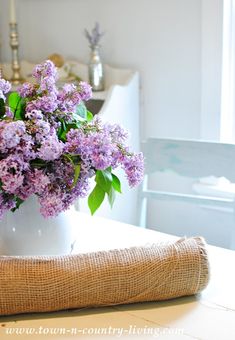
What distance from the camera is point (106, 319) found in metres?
0.95

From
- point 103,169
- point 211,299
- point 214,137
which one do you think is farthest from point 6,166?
point 214,137

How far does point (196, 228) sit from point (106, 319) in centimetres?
124

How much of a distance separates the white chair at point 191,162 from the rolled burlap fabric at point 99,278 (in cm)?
54

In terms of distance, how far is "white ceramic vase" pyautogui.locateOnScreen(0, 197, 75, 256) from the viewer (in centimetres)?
107

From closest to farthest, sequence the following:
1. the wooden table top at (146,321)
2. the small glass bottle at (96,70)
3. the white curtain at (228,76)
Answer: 1. the wooden table top at (146,321)
2. the white curtain at (228,76)
3. the small glass bottle at (96,70)

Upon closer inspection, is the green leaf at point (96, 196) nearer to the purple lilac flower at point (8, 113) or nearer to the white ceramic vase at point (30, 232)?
the white ceramic vase at point (30, 232)

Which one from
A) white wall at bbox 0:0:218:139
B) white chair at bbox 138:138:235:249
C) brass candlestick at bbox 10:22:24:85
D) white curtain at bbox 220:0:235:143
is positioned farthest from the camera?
brass candlestick at bbox 10:22:24:85

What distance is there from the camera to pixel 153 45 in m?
2.11

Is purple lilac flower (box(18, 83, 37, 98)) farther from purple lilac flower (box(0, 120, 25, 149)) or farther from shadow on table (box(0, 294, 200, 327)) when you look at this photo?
shadow on table (box(0, 294, 200, 327))

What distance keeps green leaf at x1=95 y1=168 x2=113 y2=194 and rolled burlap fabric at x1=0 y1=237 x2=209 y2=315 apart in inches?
4.7

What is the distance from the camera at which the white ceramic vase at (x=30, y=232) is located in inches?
42.2

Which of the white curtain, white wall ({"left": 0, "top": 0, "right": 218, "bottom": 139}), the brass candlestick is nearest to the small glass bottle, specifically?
white wall ({"left": 0, "top": 0, "right": 218, "bottom": 139})

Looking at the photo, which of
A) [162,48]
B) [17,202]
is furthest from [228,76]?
[17,202]

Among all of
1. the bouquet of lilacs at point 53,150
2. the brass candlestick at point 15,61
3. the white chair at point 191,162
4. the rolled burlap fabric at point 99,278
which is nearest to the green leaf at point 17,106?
the bouquet of lilacs at point 53,150
